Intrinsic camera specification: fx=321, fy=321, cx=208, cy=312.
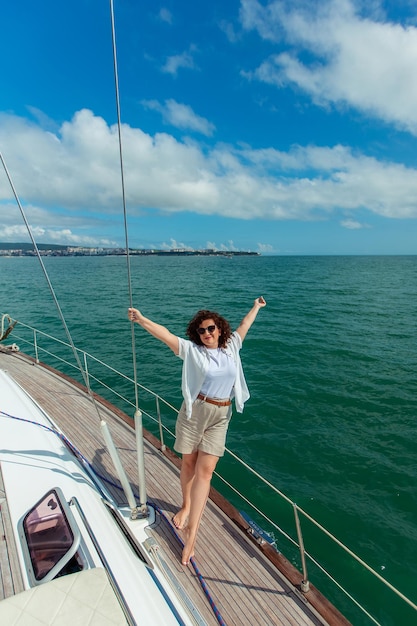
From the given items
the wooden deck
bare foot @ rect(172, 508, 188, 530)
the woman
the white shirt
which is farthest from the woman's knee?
the wooden deck

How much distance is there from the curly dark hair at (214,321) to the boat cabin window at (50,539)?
2.03 metres

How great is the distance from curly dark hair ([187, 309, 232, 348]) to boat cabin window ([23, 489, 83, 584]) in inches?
80.0

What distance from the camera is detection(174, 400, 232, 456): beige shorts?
311 cm

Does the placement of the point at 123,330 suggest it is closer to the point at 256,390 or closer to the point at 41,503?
the point at 256,390

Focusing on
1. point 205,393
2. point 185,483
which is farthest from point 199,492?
point 205,393

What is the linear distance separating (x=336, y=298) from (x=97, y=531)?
32369 millimetres

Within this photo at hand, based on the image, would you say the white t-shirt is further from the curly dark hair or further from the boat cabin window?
the boat cabin window

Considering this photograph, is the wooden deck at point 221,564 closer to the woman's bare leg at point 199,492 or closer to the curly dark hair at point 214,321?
the woman's bare leg at point 199,492

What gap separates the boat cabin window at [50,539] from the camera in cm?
267

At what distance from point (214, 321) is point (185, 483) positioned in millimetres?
1862

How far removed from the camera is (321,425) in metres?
9.00

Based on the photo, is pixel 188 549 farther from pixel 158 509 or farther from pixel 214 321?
pixel 214 321

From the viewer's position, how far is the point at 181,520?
3.64 meters

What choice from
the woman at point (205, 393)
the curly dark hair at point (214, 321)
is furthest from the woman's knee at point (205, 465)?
the curly dark hair at point (214, 321)
